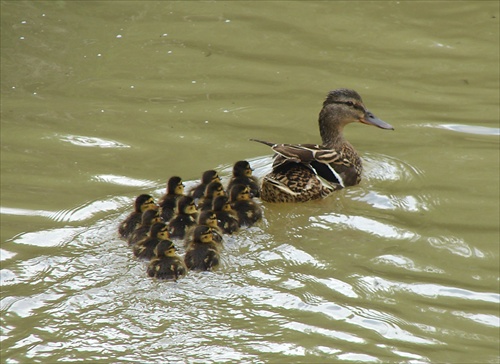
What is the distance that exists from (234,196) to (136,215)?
69 cm

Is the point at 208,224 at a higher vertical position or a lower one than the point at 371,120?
lower

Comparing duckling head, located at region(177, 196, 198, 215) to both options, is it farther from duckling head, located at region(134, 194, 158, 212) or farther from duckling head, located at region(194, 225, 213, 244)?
duckling head, located at region(194, 225, 213, 244)

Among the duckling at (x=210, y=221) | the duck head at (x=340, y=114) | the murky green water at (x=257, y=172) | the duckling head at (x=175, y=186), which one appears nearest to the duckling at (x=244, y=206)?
the murky green water at (x=257, y=172)

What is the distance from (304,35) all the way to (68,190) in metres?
3.19


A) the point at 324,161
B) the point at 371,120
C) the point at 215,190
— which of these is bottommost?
→ the point at 215,190

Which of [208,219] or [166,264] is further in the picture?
[208,219]

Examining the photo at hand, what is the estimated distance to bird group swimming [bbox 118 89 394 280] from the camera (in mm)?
5605

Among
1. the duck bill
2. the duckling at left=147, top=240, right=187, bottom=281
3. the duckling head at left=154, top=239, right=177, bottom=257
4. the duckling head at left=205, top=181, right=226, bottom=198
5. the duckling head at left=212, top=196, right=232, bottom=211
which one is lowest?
the duckling at left=147, top=240, right=187, bottom=281

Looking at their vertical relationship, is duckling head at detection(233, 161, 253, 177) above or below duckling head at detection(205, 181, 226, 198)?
above

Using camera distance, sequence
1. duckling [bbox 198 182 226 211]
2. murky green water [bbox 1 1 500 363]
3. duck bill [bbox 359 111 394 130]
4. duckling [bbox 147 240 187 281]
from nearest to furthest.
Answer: murky green water [bbox 1 1 500 363], duckling [bbox 147 240 187 281], duckling [bbox 198 182 226 211], duck bill [bbox 359 111 394 130]

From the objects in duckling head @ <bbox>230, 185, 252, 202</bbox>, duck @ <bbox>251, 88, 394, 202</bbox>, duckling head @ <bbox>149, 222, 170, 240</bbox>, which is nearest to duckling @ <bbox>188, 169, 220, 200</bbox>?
duckling head @ <bbox>230, 185, 252, 202</bbox>

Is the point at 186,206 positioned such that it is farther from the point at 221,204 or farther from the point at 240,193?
the point at 240,193

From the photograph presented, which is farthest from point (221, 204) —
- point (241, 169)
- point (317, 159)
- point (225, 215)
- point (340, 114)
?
point (340, 114)

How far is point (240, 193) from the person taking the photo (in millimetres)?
6406
